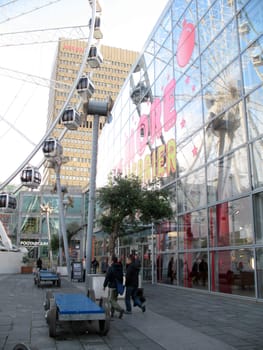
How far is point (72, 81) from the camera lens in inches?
1249

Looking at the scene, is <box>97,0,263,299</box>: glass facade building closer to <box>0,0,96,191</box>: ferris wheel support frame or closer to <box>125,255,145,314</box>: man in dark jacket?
<box>0,0,96,191</box>: ferris wheel support frame

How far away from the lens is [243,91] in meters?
15.0

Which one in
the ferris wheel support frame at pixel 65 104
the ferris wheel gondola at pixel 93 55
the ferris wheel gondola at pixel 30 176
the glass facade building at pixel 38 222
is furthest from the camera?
the glass facade building at pixel 38 222

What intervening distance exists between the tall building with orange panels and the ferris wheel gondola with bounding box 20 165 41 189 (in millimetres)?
3368

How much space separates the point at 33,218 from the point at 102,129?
80.4ft

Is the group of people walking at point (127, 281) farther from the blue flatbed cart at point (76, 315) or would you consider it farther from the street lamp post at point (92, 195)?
the street lamp post at point (92, 195)

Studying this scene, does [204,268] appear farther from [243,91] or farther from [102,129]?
[102,129]

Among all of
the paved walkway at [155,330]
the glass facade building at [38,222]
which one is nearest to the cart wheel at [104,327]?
the paved walkway at [155,330]

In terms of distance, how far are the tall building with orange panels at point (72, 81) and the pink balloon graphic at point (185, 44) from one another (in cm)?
496

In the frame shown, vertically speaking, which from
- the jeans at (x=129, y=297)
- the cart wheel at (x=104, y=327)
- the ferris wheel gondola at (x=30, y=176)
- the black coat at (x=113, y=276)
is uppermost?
the ferris wheel gondola at (x=30, y=176)

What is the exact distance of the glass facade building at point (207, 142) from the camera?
14203 millimetres

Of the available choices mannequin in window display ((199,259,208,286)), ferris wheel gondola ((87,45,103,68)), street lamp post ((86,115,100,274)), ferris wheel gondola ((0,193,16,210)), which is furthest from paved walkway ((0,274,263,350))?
ferris wheel gondola ((87,45,103,68))

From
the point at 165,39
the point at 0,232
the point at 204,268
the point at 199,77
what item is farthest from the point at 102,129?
the point at 204,268

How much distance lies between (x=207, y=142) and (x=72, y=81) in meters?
17.6
